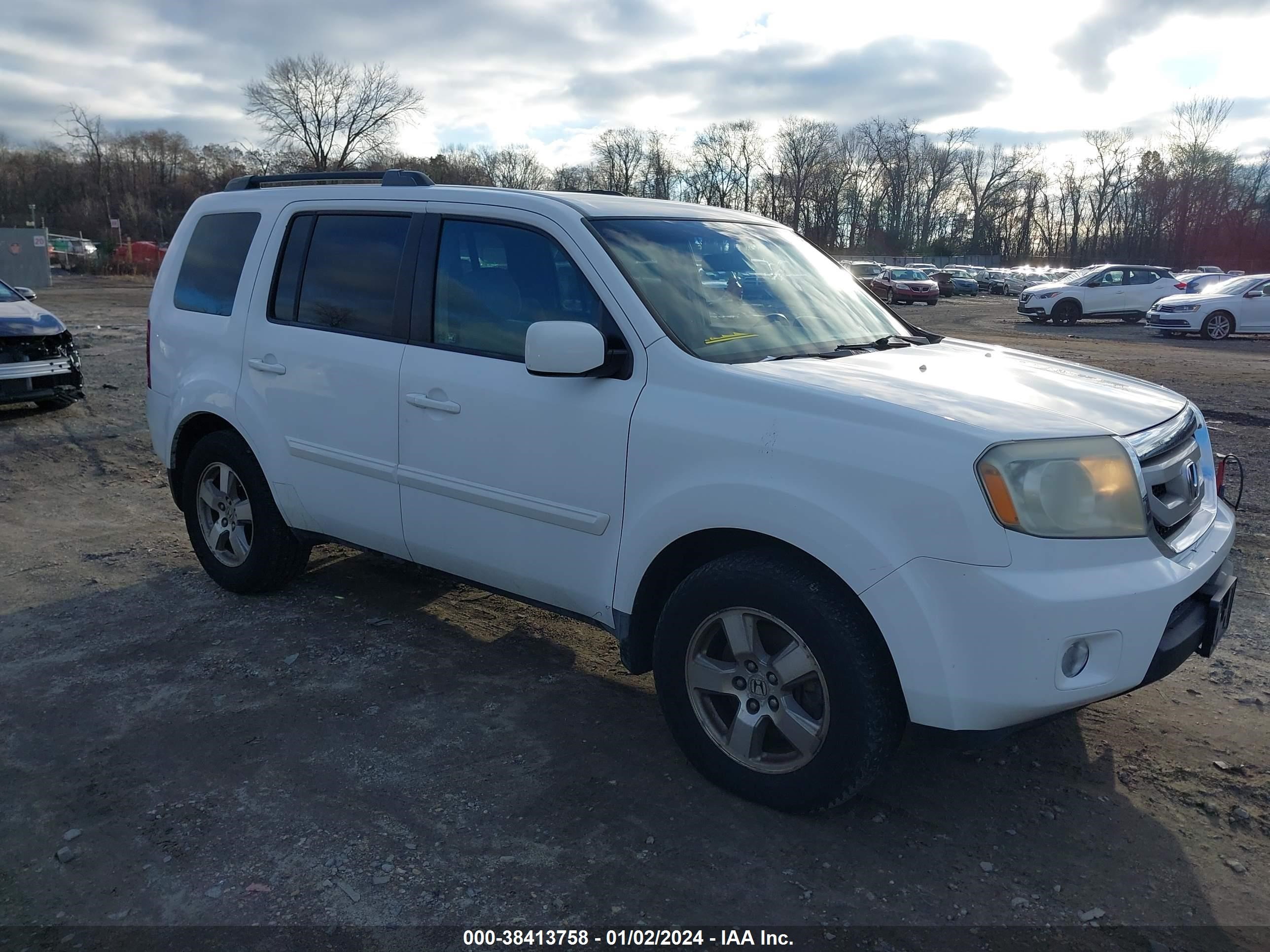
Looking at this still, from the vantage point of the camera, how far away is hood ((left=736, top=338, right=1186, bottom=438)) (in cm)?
283

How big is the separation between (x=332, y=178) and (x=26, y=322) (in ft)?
23.1

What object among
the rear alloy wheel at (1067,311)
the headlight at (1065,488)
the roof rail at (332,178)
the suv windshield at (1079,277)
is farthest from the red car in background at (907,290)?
the headlight at (1065,488)

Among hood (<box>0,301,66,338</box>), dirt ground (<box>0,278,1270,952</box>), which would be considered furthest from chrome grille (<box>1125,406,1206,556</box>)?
hood (<box>0,301,66,338</box>)

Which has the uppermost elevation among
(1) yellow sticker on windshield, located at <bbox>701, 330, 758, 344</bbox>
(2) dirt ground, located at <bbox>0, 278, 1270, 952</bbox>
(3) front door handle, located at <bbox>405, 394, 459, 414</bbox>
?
(1) yellow sticker on windshield, located at <bbox>701, 330, 758, 344</bbox>

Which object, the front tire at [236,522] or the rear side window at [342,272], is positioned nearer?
the rear side window at [342,272]

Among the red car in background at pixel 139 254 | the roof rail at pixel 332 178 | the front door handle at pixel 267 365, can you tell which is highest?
the red car in background at pixel 139 254

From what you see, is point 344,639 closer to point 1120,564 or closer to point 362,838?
point 362,838

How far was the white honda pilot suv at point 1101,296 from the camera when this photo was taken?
91.7ft

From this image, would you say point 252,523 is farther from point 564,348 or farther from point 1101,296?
point 1101,296

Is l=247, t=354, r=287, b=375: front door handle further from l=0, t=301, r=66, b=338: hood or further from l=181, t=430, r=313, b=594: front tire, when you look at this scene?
l=0, t=301, r=66, b=338: hood

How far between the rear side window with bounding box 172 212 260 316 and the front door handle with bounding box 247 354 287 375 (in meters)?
0.37

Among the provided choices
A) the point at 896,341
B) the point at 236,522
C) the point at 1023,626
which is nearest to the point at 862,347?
the point at 896,341

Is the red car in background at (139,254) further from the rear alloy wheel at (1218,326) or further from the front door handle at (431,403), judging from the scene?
the front door handle at (431,403)

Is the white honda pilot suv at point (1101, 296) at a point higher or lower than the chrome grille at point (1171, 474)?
higher
